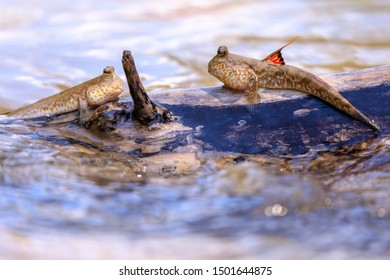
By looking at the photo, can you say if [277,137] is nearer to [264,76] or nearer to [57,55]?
[264,76]

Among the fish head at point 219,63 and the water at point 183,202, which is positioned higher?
the fish head at point 219,63

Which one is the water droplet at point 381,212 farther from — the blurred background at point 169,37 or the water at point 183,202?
the blurred background at point 169,37

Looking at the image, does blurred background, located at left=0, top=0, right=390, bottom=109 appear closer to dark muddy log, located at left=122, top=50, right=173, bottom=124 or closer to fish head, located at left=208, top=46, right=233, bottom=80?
fish head, located at left=208, top=46, right=233, bottom=80

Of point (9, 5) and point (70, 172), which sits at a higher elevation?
point (9, 5)

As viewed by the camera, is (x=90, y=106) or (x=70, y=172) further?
(x=90, y=106)

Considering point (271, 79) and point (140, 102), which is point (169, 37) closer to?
point (271, 79)

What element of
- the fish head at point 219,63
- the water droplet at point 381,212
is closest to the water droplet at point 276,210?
the water droplet at point 381,212

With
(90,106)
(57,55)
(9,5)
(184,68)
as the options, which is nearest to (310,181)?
(90,106)
